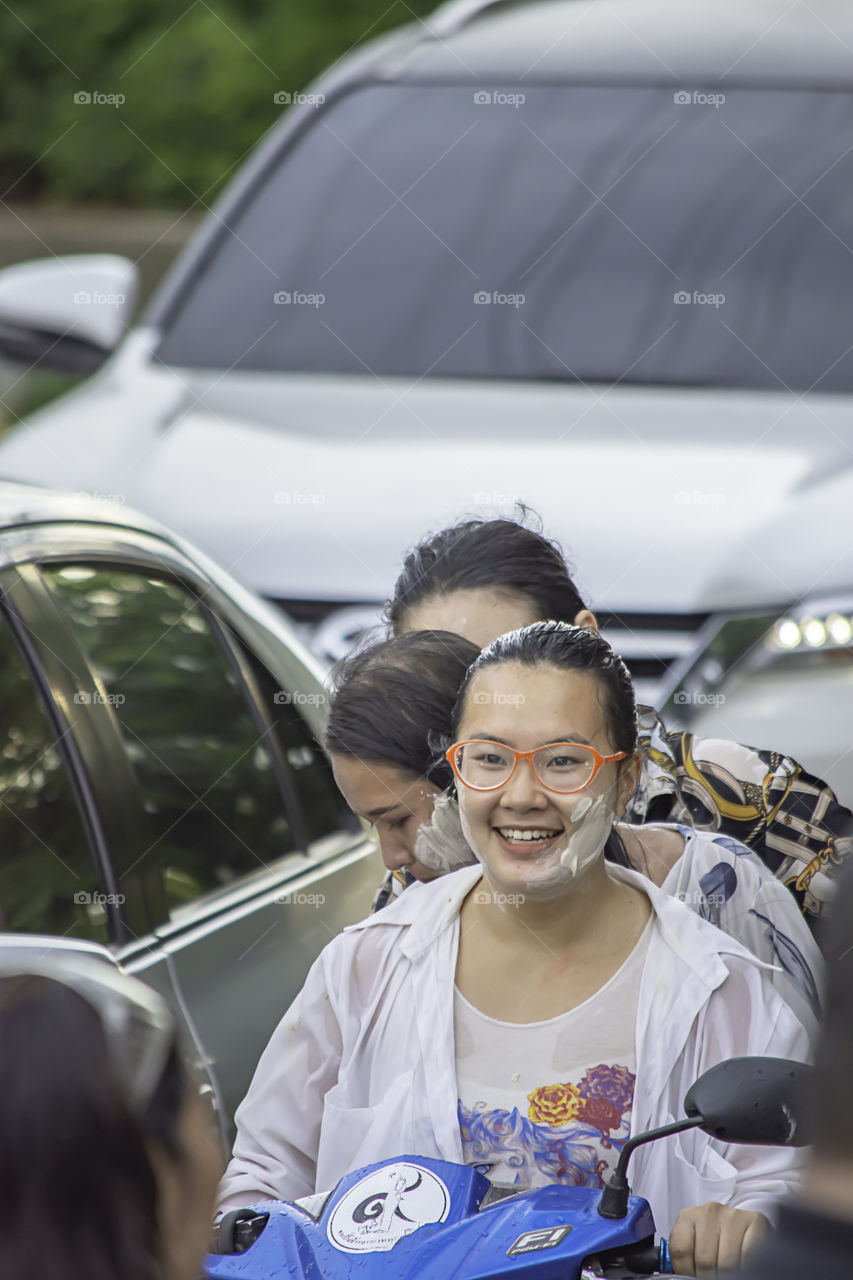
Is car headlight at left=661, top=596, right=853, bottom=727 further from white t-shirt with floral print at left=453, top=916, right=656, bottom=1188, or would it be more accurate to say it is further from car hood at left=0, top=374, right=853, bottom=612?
white t-shirt with floral print at left=453, top=916, right=656, bottom=1188

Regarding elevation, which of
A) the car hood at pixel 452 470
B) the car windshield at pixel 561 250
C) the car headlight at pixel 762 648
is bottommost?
the car headlight at pixel 762 648

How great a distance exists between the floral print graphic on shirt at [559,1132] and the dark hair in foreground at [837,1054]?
3.93 ft

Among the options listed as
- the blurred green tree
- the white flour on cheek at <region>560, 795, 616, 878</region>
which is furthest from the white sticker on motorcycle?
the blurred green tree

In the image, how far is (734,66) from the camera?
501 cm

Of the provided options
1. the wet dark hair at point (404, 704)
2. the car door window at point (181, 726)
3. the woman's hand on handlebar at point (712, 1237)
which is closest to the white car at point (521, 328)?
the car door window at point (181, 726)

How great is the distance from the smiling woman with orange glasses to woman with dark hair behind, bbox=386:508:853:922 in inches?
16.8

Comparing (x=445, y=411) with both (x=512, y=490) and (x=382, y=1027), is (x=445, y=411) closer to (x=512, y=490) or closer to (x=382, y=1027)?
(x=512, y=490)

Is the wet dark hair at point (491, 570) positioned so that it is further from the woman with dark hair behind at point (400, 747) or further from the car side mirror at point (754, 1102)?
the car side mirror at point (754, 1102)

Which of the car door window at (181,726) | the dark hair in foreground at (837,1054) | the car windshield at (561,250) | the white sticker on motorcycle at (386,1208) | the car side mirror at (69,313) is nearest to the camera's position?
the dark hair in foreground at (837,1054)

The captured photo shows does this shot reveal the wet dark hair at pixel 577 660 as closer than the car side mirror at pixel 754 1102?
No

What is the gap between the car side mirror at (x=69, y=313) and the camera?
17.2 feet

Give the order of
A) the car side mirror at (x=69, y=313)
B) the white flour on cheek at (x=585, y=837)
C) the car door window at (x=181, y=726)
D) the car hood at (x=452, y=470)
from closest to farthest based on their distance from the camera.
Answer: the white flour on cheek at (x=585, y=837)
the car door window at (x=181, y=726)
the car hood at (x=452, y=470)
the car side mirror at (x=69, y=313)

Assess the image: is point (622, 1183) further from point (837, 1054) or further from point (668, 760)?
point (668, 760)

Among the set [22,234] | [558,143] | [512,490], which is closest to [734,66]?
[558,143]
